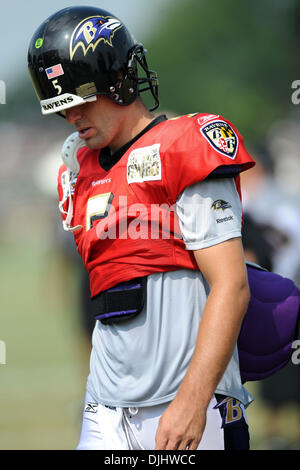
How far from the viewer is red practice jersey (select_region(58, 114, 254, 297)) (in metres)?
3.00

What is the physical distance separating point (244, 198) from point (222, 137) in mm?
4743

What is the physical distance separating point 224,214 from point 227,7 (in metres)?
45.7

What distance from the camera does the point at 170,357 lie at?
309cm

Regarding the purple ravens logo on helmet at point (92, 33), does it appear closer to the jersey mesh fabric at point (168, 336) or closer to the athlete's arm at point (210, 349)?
the jersey mesh fabric at point (168, 336)

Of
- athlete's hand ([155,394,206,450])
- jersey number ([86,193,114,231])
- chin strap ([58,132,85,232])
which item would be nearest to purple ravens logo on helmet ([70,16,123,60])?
chin strap ([58,132,85,232])

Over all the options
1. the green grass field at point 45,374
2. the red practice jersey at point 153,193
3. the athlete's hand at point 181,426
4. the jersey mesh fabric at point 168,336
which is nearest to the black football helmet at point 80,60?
the red practice jersey at point 153,193

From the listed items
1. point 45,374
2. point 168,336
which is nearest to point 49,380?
point 45,374

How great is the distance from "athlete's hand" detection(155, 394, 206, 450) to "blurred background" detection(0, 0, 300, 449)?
4.06 metres

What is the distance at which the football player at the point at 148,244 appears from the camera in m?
2.86

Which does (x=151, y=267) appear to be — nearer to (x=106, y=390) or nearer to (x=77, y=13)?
(x=106, y=390)

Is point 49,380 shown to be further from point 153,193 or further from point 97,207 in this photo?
point 153,193

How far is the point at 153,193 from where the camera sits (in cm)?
308

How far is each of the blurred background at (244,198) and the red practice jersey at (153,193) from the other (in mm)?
3844
